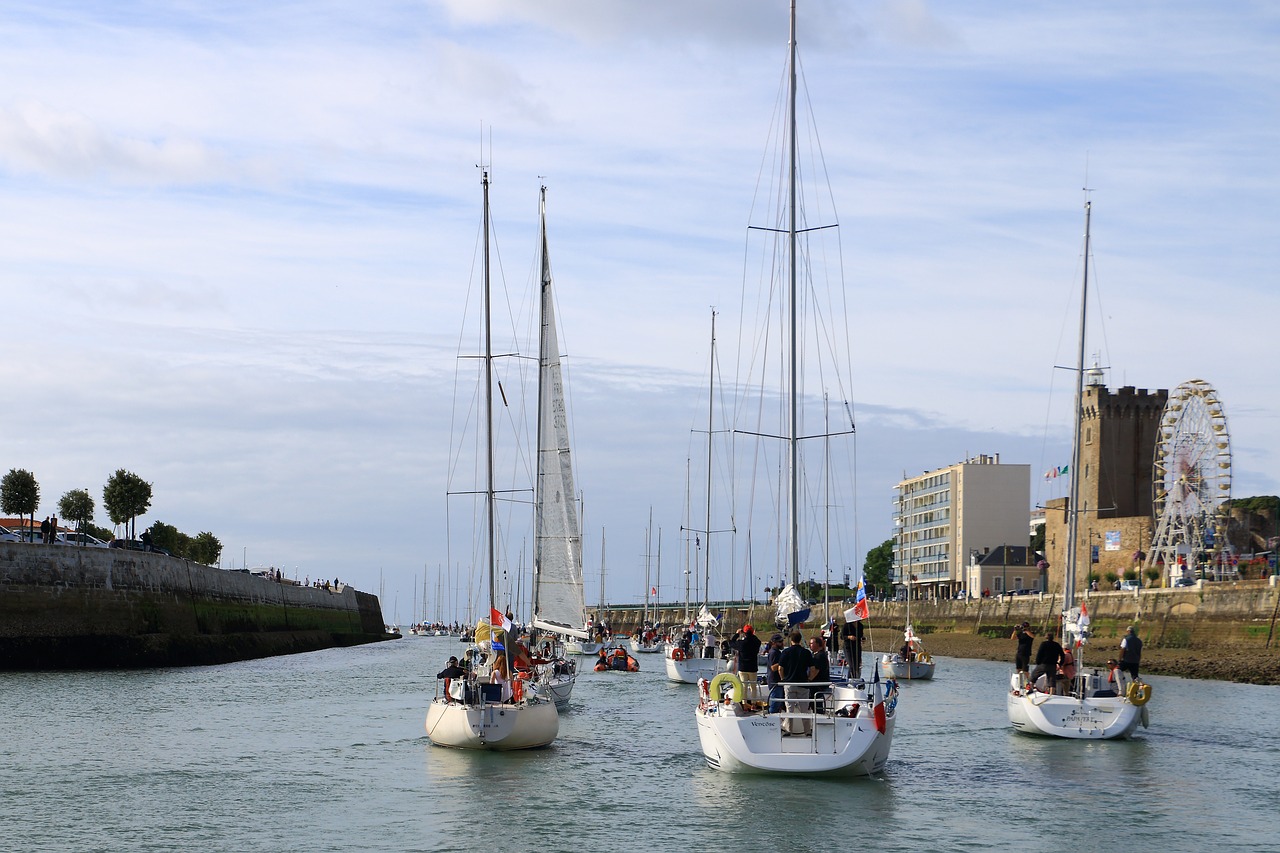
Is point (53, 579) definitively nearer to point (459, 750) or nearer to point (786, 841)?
point (459, 750)

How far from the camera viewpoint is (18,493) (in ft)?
250

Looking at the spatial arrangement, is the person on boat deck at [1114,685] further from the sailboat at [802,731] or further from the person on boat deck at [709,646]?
the person on boat deck at [709,646]

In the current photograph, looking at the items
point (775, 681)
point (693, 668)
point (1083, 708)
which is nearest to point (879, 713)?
point (775, 681)

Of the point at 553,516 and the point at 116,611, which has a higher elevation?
the point at 553,516

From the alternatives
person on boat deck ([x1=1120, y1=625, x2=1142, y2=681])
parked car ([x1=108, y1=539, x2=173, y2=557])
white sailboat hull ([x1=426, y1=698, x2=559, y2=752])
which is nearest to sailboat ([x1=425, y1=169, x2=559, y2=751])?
white sailboat hull ([x1=426, y1=698, x2=559, y2=752])

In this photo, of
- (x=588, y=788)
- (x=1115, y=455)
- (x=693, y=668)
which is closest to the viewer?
(x=588, y=788)

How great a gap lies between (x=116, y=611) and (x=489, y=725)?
36.5m

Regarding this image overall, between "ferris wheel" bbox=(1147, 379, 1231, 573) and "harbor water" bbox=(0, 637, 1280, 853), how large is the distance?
5321 centimetres

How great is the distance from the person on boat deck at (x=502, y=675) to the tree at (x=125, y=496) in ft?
215

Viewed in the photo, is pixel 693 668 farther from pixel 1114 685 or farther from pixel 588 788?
pixel 588 788

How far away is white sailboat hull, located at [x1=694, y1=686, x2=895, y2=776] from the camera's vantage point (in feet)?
82.0

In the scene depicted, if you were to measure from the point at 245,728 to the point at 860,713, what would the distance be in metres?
19.8

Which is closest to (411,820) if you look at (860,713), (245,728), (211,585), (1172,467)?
(860,713)

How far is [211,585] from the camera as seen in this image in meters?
75.9
